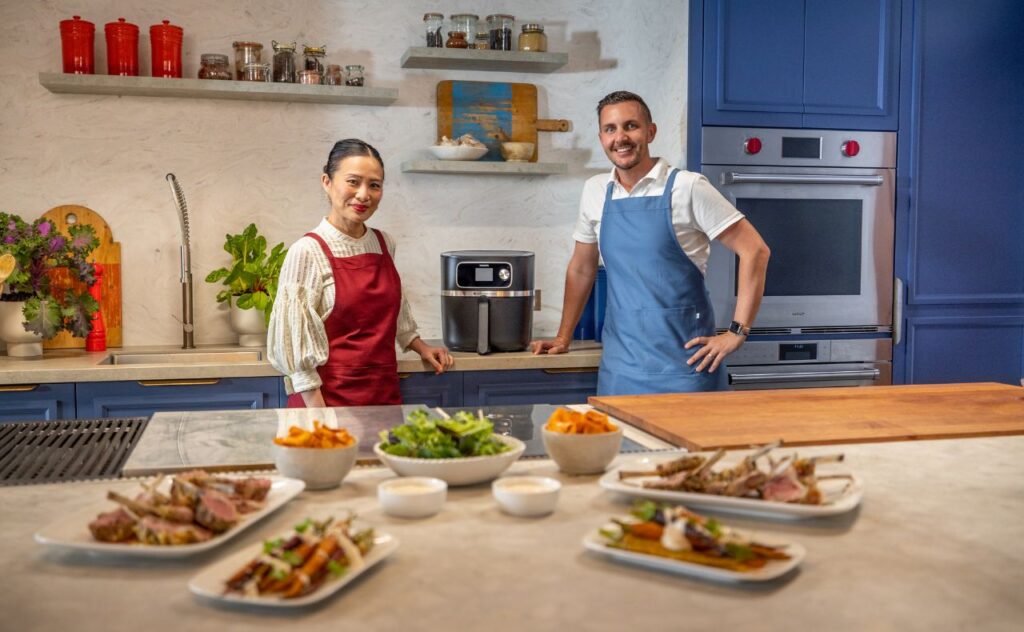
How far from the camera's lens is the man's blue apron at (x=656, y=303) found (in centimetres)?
310

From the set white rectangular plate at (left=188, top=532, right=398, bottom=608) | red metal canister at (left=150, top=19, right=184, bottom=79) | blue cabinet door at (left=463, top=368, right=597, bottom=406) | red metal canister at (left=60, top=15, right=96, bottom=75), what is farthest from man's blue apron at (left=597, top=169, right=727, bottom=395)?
white rectangular plate at (left=188, top=532, right=398, bottom=608)

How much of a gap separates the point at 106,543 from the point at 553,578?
0.53 metres

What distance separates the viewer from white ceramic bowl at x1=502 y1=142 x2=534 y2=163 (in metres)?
3.77

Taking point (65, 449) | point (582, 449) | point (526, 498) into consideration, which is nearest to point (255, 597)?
point (526, 498)

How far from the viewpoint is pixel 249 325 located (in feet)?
11.7

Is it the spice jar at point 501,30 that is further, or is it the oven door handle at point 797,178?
the spice jar at point 501,30

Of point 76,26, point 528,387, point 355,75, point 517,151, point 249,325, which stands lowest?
point 528,387

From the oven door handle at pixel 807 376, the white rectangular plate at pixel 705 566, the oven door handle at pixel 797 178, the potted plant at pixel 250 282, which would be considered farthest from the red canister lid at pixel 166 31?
the white rectangular plate at pixel 705 566

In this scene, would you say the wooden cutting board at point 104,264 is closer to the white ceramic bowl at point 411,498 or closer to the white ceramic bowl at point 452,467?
the white ceramic bowl at point 452,467

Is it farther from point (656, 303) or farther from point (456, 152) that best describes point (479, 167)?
point (656, 303)

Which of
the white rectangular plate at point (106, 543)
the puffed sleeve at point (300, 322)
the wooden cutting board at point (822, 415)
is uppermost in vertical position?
the puffed sleeve at point (300, 322)

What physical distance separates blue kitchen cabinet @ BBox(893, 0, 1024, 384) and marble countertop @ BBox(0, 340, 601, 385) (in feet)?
4.29

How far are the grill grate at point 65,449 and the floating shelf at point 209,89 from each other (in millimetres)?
1772

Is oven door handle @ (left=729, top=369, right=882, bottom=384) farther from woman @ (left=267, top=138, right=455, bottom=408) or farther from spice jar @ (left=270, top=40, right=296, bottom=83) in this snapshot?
spice jar @ (left=270, top=40, right=296, bottom=83)
